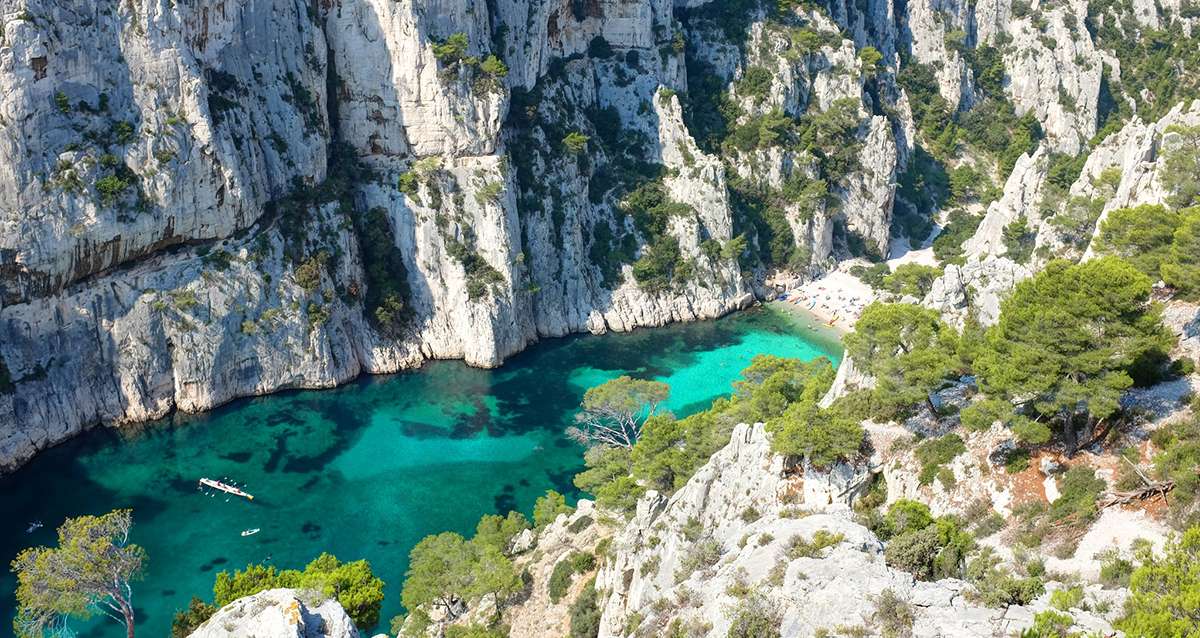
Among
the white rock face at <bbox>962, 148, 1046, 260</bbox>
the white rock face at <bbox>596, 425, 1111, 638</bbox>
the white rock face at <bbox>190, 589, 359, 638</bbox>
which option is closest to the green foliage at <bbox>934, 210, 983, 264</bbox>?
the white rock face at <bbox>962, 148, 1046, 260</bbox>

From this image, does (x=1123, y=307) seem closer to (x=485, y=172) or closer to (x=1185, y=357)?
(x=1185, y=357)

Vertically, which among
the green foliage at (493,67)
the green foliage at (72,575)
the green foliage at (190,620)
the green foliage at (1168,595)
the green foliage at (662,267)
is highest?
the green foliage at (493,67)

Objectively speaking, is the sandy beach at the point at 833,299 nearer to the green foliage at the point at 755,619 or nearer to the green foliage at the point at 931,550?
the green foliage at the point at 931,550

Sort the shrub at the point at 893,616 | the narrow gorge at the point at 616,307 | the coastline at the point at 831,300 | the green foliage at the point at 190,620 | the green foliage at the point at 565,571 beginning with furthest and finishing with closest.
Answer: the coastline at the point at 831,300, the green foliage at the point at 565,571, the green foliage at the point at 190,620, the narrow gorge at the point at 616,307, the shrub at the point at 893,616

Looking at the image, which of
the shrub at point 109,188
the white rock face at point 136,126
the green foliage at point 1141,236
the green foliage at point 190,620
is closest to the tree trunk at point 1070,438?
the green foliage at point 1141,236

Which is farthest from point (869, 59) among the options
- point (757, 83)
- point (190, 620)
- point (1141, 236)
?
point (190, 620)

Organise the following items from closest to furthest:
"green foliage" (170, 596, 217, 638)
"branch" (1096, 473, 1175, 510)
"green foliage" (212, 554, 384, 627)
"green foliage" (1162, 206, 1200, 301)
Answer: "branch" (1096, 473, 1175, 510), "green foliage" (1162, 206, 1200, 301), "green foliage" (170, 596, 217, 638), "green foliage" (212, 554, 384, 627)

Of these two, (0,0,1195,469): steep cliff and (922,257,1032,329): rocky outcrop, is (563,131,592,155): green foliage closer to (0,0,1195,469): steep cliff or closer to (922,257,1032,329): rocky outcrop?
(0,0,1195,469): steep cliff
